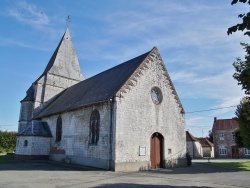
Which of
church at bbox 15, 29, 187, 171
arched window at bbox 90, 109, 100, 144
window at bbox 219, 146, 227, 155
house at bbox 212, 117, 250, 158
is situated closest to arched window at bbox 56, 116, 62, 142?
church at bbox 15, 29, 187, 171

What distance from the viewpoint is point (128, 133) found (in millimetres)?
17625

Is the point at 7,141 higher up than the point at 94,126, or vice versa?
the point at 94,126

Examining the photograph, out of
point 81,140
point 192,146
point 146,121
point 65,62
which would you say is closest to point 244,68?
point 146,121

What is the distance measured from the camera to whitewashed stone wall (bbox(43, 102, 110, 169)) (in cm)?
1767

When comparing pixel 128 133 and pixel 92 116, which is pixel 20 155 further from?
pixel 128 133

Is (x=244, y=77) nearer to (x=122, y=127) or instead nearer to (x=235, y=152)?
(x=122, y=127)

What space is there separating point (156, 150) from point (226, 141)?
3786cm

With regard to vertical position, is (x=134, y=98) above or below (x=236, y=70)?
below

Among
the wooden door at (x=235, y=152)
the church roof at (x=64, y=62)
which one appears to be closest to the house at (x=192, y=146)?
the wooden door at (x=235, y=152)

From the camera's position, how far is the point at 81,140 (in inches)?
796

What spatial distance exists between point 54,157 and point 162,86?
1250 cm

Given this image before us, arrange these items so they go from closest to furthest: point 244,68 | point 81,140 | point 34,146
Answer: point 244,68 < point 81,140 < point 34,146

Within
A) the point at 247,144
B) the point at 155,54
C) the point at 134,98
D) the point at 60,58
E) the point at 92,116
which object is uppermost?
the point at 60,58

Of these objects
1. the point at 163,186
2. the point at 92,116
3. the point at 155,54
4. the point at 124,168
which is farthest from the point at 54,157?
the point at 163,186
